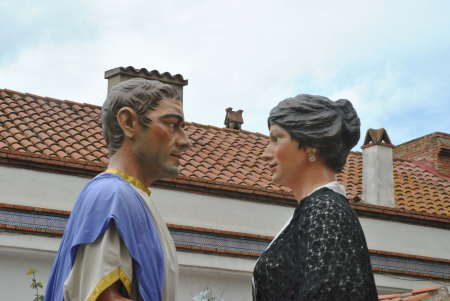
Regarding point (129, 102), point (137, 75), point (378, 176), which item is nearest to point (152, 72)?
point (137, 75)

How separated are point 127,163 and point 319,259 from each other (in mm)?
1059

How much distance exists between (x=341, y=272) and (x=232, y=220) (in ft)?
29.2

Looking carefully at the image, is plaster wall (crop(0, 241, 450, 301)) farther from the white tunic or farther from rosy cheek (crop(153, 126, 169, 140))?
the white tunic

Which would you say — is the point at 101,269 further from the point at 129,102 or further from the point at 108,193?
the point at 129,102

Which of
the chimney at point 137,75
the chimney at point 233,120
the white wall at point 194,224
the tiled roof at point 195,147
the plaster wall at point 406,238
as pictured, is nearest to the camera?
the white wall at point 194,224

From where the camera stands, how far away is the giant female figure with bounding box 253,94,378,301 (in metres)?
3.02

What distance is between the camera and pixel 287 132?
11.4 ft

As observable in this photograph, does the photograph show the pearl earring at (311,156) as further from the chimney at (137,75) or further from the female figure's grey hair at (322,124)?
the chimney at (137,75)

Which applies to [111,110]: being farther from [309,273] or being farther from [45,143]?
[45,143]

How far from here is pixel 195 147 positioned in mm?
14055

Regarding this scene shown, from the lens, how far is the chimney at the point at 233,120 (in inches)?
720

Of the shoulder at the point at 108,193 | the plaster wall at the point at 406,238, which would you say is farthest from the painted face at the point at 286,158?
the plaster wall at the point at 406,238

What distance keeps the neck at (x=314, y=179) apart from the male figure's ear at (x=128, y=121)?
817mm

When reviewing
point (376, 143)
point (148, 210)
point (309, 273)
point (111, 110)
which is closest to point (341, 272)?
point (309, 273)
